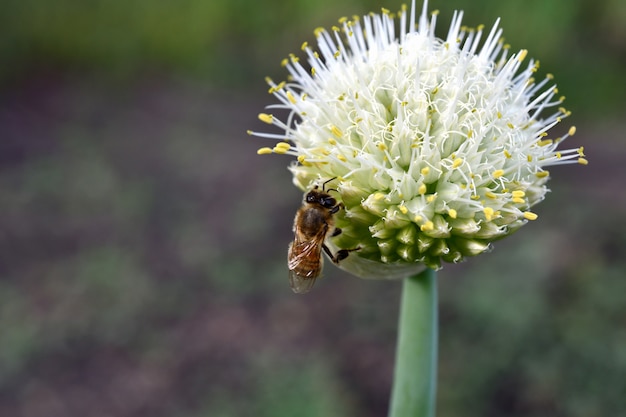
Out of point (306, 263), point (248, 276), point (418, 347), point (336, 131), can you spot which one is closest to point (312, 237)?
point (306, 263)

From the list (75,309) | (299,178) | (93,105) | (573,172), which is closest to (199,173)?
(75,309)

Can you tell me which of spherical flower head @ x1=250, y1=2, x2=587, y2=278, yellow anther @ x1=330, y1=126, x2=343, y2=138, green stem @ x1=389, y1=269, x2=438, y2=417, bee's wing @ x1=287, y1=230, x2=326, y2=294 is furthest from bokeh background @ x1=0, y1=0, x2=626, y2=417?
yellow anther @ x1=330, y1=126, x2=343, y2=138

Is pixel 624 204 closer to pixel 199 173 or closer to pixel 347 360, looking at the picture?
pixel 347 360

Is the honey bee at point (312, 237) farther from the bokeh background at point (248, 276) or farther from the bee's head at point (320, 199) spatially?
the bokeh background at point (248, 276)

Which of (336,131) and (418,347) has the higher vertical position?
(336,131)

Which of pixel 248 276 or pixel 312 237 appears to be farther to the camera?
pixel 248 276

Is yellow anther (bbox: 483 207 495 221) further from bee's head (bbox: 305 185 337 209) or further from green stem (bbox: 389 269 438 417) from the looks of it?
bee's head (bbox: 305 185 337 209)

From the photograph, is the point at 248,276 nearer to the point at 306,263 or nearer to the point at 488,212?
the point at 306,263
